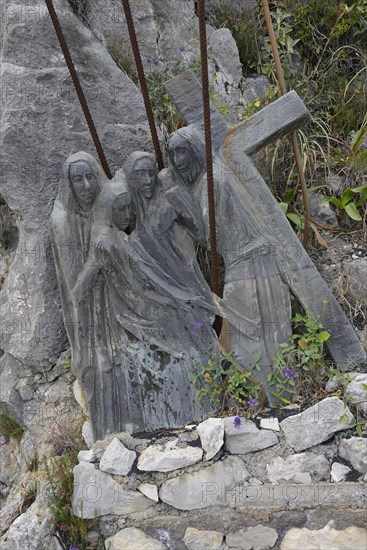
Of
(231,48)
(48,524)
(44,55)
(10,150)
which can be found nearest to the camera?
(48,524)

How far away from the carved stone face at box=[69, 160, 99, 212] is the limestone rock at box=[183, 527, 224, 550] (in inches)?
73.5

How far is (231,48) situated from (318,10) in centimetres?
79

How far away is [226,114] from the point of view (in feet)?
14.9

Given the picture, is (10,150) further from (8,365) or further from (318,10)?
(318,10)

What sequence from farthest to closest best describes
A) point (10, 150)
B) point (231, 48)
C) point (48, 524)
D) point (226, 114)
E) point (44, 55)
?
point (231, 48) < point (226, 114) < point (44, 55) < point (10, 150) < point (48, 524)

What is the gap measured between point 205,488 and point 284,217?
156 centimetres

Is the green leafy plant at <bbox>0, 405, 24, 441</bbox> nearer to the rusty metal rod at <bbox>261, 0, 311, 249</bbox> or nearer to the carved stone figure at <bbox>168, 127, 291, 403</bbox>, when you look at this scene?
the carved stone figure at <bbox>168, 127, 291, 403</bbox>

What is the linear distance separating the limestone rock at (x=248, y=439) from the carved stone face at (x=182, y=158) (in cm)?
143

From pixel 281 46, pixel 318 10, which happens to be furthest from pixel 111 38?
pixel 318 10

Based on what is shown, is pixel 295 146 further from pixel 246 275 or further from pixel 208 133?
pixel 246 275

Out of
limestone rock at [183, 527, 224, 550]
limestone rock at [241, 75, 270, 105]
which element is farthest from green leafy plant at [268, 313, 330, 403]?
limestone rock at [241, 75, 270, 105]

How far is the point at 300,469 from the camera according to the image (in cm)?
335

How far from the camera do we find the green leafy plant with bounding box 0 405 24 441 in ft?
13.5

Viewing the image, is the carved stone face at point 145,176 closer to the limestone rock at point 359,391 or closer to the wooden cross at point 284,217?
the wooden cross at point 284,217
